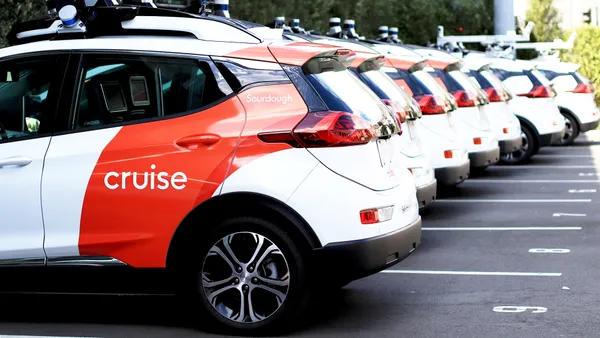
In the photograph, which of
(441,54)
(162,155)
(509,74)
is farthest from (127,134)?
(509,74)

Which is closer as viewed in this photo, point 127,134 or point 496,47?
point 127,134

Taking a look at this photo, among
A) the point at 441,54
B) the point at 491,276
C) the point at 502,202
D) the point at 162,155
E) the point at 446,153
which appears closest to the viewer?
the point at 162,155

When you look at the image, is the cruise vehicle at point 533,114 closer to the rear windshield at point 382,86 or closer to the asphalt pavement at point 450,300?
the asphalt pavement at point 450,300

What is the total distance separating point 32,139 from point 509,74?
1356cm

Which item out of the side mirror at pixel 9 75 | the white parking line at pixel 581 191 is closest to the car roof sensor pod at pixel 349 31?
the white parking line at pixel 581 191

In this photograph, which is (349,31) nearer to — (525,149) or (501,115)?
(501,115)

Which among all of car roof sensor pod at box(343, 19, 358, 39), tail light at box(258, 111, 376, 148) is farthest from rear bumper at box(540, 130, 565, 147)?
tail light at box(258, 111, 376, 148)

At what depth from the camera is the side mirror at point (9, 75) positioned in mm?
6922

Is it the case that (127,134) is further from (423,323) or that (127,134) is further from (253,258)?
(423,323)

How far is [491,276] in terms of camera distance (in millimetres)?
8508

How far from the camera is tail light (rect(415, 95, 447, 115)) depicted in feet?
38.7

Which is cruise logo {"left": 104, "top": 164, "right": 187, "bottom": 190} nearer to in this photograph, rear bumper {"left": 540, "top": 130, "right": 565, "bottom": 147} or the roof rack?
the roof rack

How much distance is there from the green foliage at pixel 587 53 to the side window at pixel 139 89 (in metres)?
26.1

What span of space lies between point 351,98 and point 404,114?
141 inches
